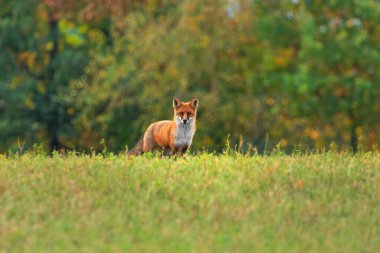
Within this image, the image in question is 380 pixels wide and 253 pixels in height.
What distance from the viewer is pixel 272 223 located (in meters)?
12.7

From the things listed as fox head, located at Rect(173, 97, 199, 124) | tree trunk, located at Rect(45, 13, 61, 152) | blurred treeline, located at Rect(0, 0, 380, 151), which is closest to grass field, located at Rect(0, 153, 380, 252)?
fox head, located at Rect(173, 97, 199, 124)

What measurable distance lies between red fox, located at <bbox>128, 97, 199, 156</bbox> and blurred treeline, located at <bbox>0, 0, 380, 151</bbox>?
18.3 metres

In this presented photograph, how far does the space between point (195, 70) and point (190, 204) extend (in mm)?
26530

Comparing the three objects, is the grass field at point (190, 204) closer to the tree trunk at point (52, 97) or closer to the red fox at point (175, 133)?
the red fox at point (175, 133)

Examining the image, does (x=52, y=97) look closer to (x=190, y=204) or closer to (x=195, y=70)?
(x=195, y=70)

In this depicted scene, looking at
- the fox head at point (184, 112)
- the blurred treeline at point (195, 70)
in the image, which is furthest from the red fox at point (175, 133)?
the blurred treeline at point (195, 70)

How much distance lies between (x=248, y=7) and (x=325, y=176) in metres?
28.3

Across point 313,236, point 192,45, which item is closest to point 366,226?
point 313,236

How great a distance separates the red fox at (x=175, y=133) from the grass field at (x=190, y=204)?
48.2 inches

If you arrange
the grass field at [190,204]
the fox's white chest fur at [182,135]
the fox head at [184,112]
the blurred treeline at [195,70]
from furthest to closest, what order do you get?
the blurred treeline at [195,70]
the fox head at [184,112]
the fox's white chest fur at [182,135]
the grass field at [190,204]

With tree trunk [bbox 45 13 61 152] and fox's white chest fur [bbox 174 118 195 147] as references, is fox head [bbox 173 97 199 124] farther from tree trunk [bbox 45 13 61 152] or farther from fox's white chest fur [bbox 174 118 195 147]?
tree trunk [bbox 45 13 61 152]

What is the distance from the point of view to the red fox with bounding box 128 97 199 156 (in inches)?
688

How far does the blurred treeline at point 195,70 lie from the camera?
39.3 meters

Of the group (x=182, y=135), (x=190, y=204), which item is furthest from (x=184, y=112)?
(x=190, y=204)
